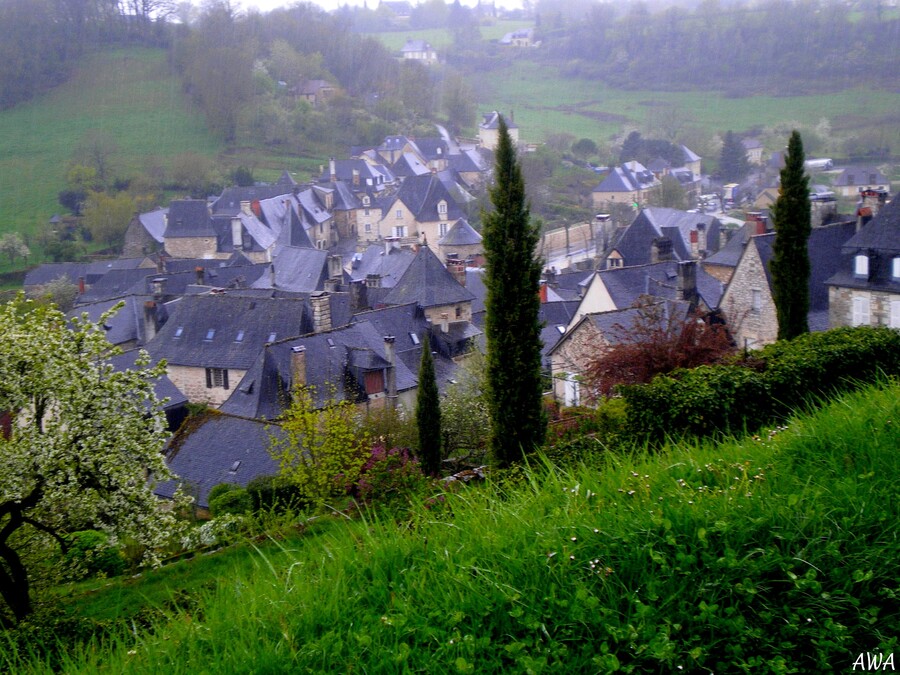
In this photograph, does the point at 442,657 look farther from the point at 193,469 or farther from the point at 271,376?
the point at 271,376

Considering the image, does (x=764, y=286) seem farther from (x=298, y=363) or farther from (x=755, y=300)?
(x=298, y=363)

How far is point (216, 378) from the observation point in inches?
1200

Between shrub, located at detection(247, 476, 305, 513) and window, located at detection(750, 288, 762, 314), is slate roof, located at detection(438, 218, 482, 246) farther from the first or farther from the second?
shrub, located at detection(247, 476, 305, 513)

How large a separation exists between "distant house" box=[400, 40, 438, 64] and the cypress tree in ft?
476

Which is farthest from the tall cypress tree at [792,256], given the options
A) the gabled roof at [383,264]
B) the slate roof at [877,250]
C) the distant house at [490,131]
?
the distant house at [490,131]

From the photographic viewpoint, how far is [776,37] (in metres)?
127

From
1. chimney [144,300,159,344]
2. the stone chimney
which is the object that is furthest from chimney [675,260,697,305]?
chimney [144,300,159,344]

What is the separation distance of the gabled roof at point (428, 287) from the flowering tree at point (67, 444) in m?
22.6

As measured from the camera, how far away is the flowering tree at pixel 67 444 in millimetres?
10234

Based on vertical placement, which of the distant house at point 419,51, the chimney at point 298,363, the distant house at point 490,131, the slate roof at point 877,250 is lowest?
the chimney at point 298,363

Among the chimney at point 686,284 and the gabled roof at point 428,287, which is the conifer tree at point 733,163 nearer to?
the gabled roof at point 428,287

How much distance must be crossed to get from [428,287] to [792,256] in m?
19.7

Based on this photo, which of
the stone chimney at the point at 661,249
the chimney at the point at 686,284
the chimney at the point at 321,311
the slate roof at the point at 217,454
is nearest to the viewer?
the slate roof at the point at 217,454

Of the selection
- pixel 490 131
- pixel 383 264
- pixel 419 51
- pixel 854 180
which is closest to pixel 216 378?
pixel 383 264
